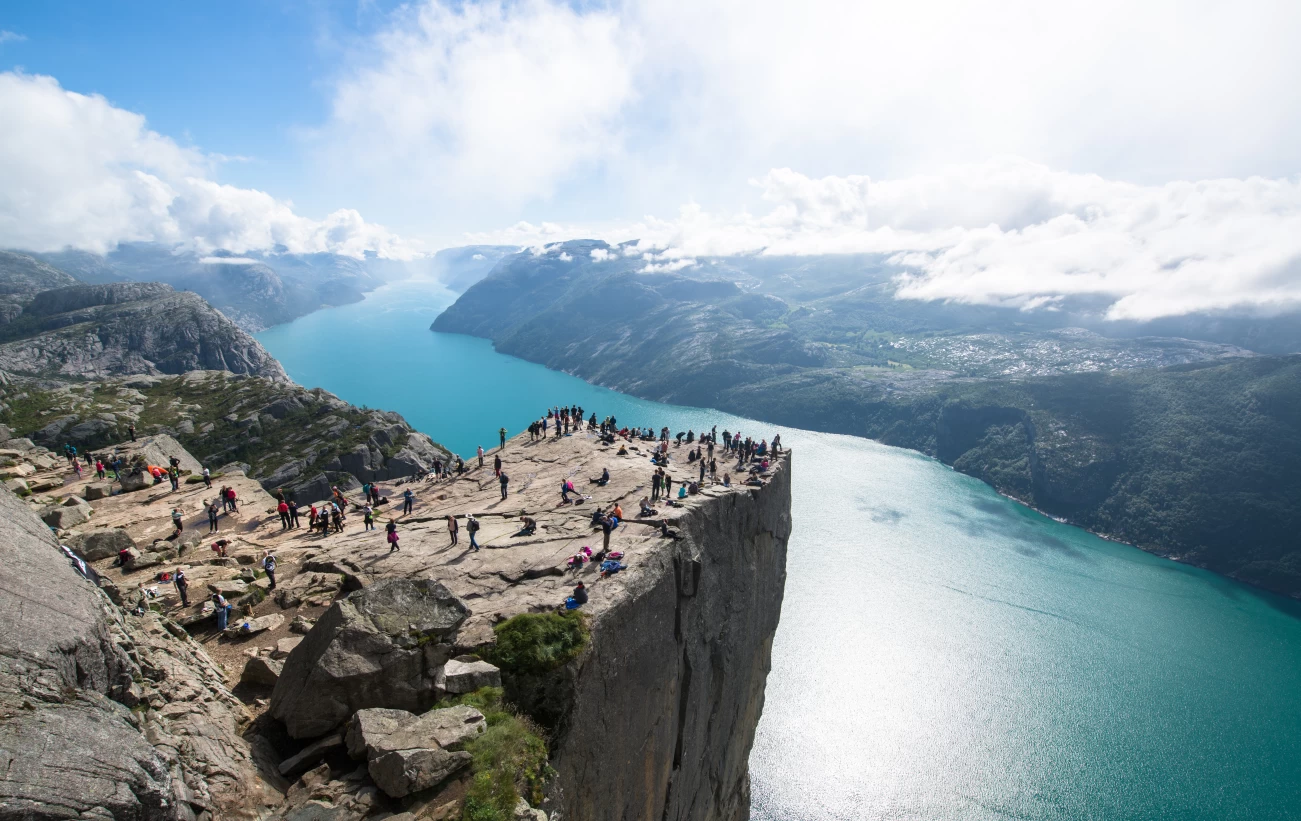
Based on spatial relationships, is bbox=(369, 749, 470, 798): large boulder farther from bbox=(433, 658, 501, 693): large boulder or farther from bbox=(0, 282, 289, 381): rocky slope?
bbox=(0, 282, 289, 381): rocky slope

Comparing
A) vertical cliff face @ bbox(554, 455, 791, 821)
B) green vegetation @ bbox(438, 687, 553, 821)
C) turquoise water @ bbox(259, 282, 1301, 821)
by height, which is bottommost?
turquoise water @ bbox(259, 282, 1301, 821)

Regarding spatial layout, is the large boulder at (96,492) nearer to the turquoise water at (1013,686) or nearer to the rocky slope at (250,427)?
the rocky slope at (250,427)

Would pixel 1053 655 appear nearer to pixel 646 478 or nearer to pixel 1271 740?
pixel 1271 740

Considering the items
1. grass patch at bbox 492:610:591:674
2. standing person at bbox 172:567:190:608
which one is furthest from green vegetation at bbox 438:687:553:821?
standing person at bbox 172:567:190:608

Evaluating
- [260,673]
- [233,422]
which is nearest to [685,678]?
[260,673]

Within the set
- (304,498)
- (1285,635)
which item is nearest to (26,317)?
(304,498)

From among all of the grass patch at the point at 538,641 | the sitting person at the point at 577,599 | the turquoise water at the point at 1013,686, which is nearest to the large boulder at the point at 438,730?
the grass patch at the point at 538,641
